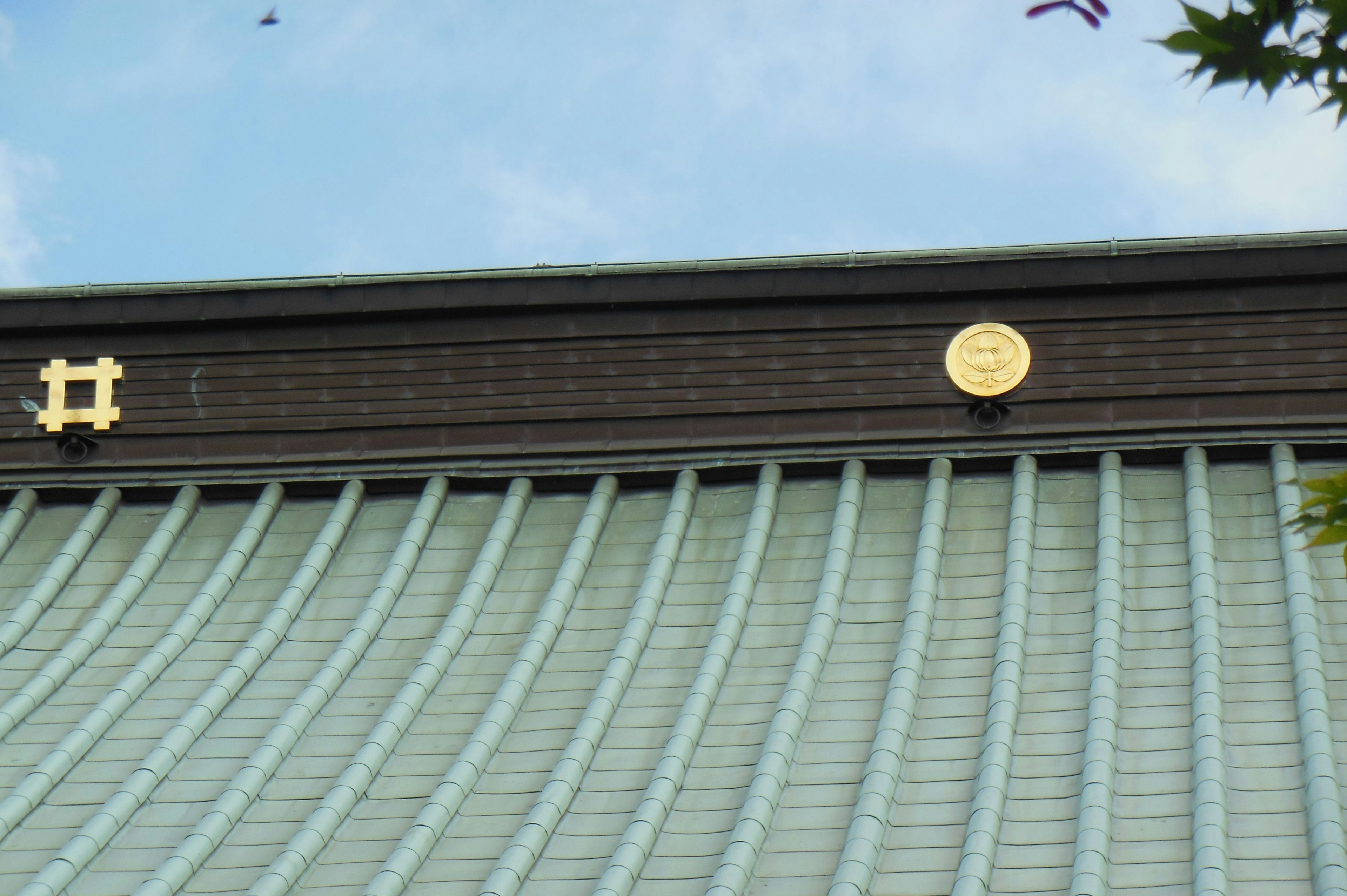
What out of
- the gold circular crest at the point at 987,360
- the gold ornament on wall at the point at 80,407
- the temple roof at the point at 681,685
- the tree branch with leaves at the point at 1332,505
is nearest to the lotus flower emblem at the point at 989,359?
the gold circular crest at the point at 987,360

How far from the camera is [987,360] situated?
10.5 meters

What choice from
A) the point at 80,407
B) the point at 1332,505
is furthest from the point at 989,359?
the point at 1332,505

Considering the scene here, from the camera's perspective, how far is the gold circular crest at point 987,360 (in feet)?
34.2

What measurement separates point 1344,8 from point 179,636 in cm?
748

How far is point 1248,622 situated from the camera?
27.5 ft

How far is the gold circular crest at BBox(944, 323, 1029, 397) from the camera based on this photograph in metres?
10.4

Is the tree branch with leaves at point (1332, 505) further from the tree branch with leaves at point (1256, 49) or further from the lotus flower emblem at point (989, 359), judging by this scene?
the lotus flower emblem at point (989, 359)

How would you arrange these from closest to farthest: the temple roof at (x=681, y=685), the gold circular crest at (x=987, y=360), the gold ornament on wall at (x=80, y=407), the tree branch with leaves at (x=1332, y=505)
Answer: the tree branch with leaves at (x=1332, y=505) < the temple roof at (x=681, y=685) < the gold circular crest at (x=987, y=360) < the gold ornament on wall at (x=80, y=407)

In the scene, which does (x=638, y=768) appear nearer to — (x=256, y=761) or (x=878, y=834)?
(x=878, y=834)

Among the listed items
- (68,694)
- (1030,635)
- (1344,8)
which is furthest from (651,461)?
(1344,8)

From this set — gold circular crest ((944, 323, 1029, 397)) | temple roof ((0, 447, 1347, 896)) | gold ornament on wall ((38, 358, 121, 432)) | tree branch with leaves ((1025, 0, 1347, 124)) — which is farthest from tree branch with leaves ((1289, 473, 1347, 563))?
gold ornament on wall ((38, 358, 121, 432))

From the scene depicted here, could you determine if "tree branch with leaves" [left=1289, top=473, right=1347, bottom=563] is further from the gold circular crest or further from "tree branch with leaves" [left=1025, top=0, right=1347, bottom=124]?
the gold circular crest

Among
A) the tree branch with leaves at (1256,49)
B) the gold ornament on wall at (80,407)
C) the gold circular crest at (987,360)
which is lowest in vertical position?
the tree branch with leaves at (1256,49)

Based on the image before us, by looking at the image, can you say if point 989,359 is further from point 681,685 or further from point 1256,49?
point 1256,49
